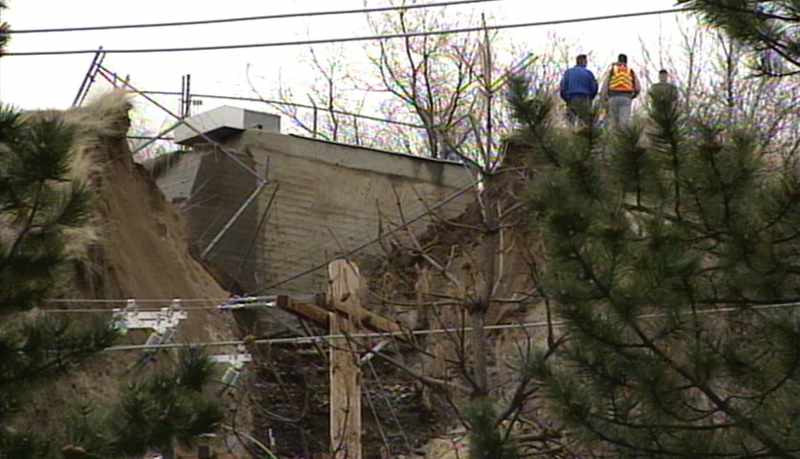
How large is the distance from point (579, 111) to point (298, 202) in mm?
13986

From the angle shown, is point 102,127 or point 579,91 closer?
point 579,91

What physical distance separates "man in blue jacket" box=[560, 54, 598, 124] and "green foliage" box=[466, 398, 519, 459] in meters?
1.65

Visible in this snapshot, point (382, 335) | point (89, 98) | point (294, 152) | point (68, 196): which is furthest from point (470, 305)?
point (294, 152)

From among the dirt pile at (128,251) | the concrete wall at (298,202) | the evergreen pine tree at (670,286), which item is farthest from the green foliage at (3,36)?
the concrete wall at (298,202)

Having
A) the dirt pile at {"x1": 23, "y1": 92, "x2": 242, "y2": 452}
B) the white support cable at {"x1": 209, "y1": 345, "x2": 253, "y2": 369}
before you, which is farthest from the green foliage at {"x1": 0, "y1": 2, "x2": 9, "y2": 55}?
the dirt pile at {"x1": 23, "y1": 92, "x2": 242, "y2": 452}

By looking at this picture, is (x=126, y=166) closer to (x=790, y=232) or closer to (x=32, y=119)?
(x=32, y=119)

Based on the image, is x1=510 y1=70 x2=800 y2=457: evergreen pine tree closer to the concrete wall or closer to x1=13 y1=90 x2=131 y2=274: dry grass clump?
x1=13 y1=90 x2=131 y2=274: dry grass clump

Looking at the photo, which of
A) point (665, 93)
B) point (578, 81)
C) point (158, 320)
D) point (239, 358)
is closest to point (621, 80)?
point (578, 81)

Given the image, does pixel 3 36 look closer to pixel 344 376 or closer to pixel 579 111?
pixel 579 111

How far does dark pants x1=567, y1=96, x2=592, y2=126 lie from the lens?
23.7 ft

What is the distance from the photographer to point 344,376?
1120 centimetres

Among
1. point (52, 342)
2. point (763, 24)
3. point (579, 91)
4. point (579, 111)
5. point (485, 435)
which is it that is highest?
point (579, 91)

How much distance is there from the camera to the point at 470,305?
27.3ft

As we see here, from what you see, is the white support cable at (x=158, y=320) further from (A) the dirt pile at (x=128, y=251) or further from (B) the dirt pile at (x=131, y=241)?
(B) the dirt pile at (x=131, y=241)
